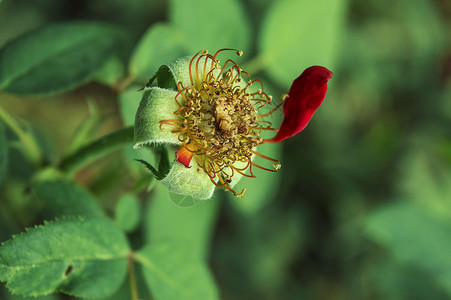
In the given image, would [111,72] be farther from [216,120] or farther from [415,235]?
[415,235]

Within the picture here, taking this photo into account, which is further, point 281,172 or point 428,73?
point 428,73

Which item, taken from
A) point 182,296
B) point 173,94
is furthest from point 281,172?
point 173,94

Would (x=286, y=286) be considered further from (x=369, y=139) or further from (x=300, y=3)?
(x=300, y=3)

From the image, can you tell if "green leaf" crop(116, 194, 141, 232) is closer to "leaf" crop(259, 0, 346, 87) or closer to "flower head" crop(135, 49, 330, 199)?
"flower head" crop(135, 49, 330, 199)

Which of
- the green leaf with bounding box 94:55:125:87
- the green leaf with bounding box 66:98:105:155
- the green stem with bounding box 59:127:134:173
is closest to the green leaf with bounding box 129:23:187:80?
the green leaf with bounding box 94:55:125:87

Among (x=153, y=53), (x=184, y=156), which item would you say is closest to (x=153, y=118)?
(x=184, y=156)

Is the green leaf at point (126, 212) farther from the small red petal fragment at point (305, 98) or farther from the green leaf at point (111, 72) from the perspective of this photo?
the small red petal fragment at point (305, 98)

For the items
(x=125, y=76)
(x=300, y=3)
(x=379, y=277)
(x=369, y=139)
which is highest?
(x=300, y=3)
